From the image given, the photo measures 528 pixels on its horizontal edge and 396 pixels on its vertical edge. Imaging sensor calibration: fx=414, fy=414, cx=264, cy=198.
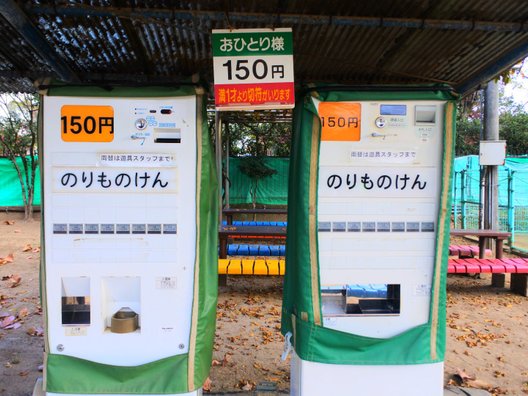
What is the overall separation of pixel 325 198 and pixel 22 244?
830 cm

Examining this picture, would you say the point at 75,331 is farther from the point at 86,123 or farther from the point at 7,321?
the point at 7,321

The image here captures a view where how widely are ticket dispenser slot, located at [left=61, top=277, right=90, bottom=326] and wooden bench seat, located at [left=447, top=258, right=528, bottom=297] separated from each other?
4.58 meters

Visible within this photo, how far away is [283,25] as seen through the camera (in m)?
2.66

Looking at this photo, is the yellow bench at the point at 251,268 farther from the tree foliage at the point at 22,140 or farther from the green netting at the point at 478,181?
the tree foliage at the point at 22,140

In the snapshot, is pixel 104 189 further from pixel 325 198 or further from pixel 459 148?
pixel 459 148

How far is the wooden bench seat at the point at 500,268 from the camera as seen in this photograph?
5594mm

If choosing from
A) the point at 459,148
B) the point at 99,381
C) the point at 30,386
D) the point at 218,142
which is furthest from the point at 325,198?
the point at 459,148

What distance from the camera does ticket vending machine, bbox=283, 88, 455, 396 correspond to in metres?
2.42

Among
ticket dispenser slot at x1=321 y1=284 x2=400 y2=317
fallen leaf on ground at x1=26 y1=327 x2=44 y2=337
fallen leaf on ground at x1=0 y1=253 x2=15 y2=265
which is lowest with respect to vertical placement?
fallen leaf on ground at x1=26 y1=327 x2=44 y2=337

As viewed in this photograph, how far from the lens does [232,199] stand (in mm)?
13539

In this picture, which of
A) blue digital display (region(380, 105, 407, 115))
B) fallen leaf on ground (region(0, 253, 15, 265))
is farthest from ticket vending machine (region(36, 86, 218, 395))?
fallen leaf on ground (region(0, 253, 15, 265))

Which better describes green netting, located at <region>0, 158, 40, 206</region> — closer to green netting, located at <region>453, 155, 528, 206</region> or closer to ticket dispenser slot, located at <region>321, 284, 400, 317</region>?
green netting, located at <region>453, 155, 528, 206</region>

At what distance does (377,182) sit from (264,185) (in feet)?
36.5

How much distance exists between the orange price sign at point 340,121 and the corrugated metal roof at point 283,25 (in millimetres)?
606
